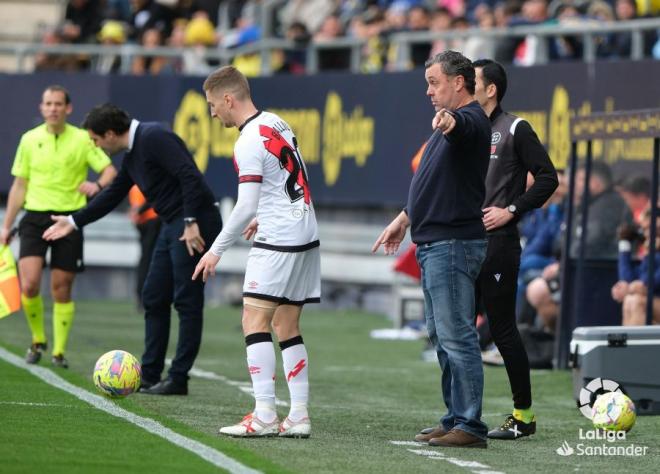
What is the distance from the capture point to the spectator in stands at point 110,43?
76.2 feet

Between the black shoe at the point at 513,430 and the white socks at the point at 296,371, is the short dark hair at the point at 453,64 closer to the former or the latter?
the white socks at the point at 296,371

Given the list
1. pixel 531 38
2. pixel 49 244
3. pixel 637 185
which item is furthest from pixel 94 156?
pixel 531 38

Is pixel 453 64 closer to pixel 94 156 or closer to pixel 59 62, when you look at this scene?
pixel 94 156

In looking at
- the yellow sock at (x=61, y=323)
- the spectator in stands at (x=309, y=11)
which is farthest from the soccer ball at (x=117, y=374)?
the spectator in stands at (x=309, y=11)

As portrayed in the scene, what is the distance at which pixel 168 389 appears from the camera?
11.0 metres

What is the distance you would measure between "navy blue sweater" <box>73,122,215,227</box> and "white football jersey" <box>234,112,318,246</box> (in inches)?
82.0

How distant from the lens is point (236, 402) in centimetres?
1091

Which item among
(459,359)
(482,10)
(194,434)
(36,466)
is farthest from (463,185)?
(482,10)

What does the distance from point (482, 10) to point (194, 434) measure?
11428 mm

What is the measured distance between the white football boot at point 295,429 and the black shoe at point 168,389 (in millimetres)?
2195

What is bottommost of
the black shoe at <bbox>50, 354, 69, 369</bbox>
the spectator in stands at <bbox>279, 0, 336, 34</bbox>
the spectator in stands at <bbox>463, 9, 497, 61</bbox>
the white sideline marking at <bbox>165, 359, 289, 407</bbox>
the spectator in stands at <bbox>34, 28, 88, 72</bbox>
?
the white sideline marking at <bbox>165, 359, 289, 407</bbox>

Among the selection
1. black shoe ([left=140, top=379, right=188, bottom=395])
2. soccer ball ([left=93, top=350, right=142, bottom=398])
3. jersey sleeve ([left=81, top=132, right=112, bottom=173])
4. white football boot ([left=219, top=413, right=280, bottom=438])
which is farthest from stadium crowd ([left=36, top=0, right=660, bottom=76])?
white football boot ([left=219, top=413, right=280, bottom=438])

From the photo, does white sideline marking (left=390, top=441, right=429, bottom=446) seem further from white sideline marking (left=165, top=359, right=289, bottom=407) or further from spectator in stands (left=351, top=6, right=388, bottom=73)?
spectator in stands (left=351, top=6, right=388, bottom=73)

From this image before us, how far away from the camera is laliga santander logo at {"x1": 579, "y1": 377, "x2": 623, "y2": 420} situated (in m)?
10.5
